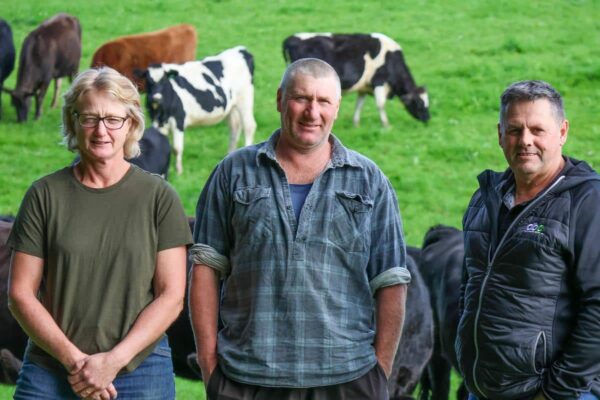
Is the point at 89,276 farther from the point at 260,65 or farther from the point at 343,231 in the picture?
the point at 260,65

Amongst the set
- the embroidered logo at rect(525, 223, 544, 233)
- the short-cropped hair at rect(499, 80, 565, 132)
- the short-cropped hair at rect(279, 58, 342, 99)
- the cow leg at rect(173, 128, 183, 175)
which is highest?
the short-cropped hair at rect(279, 58, 342, 99)

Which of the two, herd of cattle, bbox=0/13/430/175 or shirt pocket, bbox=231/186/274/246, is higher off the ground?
shirt pocket, bbox=231/186/274/246

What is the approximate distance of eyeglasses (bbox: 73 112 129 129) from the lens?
4168 mm

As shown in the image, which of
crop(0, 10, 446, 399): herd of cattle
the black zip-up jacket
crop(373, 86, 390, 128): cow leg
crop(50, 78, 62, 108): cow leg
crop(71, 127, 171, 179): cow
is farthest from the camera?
crop(50, 78, 62, 108): cow leg

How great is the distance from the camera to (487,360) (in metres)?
4.18

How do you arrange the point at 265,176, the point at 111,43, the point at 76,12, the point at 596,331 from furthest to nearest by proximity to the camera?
1. the point at 76,12
2. the point at 111,43
3. the point at 265,176
4. the point at 596,331

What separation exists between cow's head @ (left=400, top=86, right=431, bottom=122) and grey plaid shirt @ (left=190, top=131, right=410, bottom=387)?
14.4m

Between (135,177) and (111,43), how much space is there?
58.9 feet

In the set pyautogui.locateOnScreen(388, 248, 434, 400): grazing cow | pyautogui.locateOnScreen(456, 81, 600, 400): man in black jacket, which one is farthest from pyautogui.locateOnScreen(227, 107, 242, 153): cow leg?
pyautogui.locateOnScreen(456, 81, 600, 400): man in black jacket

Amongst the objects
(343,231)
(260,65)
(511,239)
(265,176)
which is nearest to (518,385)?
(511,239)

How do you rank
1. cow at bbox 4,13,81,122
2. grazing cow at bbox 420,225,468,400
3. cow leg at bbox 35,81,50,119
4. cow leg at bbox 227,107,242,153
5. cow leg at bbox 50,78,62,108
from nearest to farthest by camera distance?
grazing cow at bbox 420,225,468,400
cow leg at bbox 227,107,242,153
cow at bbox 4,13,81,122
cow leg at bbox 35,81,50,119
cow leg at bbox 50,78,62,108

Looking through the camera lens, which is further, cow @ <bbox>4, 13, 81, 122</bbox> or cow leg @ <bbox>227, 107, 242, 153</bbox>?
cow @ <bbox>4, 13, 81, 122</bbox>

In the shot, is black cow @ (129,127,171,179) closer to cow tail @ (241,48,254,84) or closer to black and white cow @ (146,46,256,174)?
black and white cow @ (146,46,256,174)

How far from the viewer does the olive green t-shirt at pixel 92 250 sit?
4145 mm
